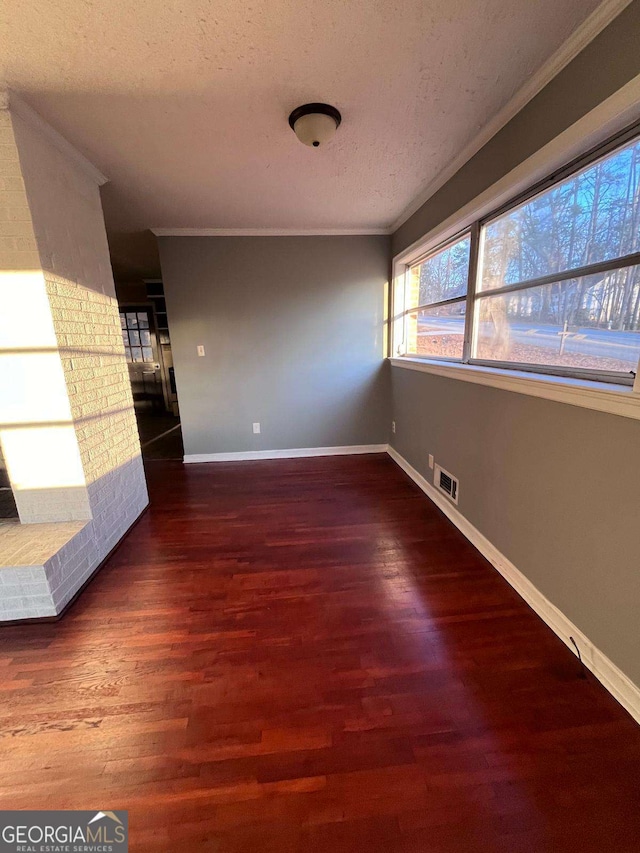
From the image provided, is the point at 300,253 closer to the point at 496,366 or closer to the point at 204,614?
the point at 496,366

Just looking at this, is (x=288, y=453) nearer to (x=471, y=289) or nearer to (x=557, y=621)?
(x=471, y=289)

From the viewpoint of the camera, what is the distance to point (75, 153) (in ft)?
6.50

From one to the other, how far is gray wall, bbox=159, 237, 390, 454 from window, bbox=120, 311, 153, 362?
357 centimetres

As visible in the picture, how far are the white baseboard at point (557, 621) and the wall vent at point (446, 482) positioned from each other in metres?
0.08

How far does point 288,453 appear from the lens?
4023 mm

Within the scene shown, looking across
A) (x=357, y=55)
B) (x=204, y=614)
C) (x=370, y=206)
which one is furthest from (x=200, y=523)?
(x=370, y=206)

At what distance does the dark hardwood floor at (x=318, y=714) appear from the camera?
966 millimetres

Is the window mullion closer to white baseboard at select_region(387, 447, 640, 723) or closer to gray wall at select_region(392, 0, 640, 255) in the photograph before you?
gray wall at select_region(392, 0, 640, 255)

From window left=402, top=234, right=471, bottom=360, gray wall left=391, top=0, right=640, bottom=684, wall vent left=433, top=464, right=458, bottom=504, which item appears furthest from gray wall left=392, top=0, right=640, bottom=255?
wall vent left=433, top=464, right=458, bottom=504

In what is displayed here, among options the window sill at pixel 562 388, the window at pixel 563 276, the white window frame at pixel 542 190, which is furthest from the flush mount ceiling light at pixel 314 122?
the window sill at pixel 562 388

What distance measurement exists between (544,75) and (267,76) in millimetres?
1175

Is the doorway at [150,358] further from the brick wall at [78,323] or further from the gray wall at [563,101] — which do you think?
the gray wall at [563,101]

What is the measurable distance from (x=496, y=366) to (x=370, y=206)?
1.85 m

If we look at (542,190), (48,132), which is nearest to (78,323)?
(48,132)
